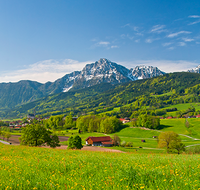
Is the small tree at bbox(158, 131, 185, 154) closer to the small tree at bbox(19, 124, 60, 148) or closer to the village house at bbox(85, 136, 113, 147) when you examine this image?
the village house at bbox(85, 136, 113, 147)

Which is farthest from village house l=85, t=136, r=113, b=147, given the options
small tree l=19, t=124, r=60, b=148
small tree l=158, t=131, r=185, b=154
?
small tree l=19, t=124, r=60, b=148

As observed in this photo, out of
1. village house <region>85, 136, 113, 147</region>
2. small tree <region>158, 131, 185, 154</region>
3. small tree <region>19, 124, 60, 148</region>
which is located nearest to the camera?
small tree <region>19, 124, 60, 148</region>

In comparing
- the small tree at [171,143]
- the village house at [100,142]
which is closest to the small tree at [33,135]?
the small tree at [171,143]

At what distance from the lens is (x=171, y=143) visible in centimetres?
5441

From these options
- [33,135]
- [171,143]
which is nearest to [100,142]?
[171,143]

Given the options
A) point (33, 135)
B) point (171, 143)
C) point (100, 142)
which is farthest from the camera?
point (100, 142)

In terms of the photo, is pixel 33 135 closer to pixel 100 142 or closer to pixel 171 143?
pixel 171 143

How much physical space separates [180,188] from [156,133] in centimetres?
11512

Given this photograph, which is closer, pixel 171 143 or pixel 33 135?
pixel 33 135

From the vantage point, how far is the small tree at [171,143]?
2104 inches

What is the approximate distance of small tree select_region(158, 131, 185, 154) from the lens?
5345 centimetres

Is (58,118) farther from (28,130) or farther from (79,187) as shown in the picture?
(79,187)

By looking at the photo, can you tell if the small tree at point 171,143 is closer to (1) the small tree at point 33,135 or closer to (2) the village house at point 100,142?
(2) the village house at point 100,142

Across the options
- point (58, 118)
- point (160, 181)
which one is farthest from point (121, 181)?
point (58, 118)
